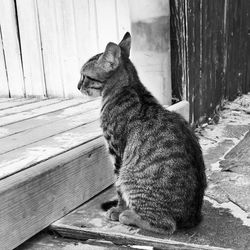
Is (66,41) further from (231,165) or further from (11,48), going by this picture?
(231,165)

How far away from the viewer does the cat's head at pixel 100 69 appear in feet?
7.27

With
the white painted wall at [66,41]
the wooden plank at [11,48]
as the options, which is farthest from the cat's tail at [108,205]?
the wooden plank at [11,48]

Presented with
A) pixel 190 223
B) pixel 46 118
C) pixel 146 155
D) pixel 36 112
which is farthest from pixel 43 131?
pixel 190 223

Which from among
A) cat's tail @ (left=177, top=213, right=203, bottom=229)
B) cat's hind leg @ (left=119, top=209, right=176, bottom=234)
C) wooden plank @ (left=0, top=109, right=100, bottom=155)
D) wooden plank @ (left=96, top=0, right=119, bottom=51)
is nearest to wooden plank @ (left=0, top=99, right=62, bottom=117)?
wooden plank @ (left=0, top=109, right=100, bottom=155)

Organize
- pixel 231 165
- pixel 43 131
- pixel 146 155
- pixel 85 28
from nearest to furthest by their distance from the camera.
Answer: pixel 146 155
pixel 43 131
pixel 231 165
pixel 85 28

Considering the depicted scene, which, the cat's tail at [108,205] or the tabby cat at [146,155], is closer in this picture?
the tabby cat at [146,155]

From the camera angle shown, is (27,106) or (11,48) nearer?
(27,106)

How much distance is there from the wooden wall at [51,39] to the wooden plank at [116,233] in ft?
5.85

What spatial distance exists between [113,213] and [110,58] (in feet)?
2.81

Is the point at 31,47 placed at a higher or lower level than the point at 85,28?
lower

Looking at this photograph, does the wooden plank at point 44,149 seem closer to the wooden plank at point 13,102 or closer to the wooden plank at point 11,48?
the wooden plank at point 13,102

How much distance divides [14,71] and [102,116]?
209 cm

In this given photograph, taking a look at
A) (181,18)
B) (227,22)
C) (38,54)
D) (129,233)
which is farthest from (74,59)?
(129,233)

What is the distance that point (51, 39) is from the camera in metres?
3.80
